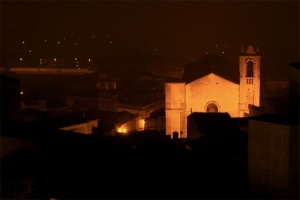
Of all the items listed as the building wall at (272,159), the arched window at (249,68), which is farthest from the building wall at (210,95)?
the building wall at (272,159)

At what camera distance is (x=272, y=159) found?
593 centimetres

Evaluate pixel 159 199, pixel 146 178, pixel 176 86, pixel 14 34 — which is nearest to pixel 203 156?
pixel 146 178

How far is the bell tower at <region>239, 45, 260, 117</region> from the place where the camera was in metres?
22.5

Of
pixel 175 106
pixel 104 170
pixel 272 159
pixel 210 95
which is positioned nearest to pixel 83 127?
pixel 175 106

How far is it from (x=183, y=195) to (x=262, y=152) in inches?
49.5

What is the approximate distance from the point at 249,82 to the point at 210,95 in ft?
6.61

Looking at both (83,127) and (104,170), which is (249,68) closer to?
(83,127)

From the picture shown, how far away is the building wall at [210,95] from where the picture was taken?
2256 cm

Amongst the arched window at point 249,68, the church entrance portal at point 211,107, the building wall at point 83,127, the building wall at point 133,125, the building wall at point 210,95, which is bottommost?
the building wall at point 133,125

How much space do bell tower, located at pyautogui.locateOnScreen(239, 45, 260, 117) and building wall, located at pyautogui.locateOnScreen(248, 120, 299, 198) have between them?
16.5 meters

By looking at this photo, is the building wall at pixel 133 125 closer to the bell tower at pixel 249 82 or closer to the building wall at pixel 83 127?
the building wall at pixel 83 127

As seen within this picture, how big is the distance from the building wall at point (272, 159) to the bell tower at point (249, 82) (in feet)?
54.3

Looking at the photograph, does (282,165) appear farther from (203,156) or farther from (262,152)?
(203,156)

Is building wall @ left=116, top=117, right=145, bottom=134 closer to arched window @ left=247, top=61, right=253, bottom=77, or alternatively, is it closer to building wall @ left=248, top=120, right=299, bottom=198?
arched window @ left=247, top=61, right=253, bottom=77
